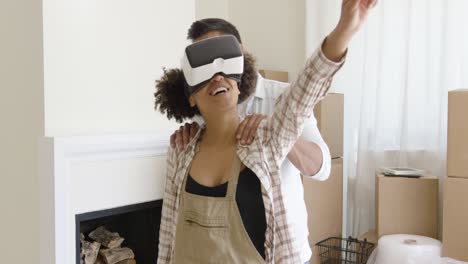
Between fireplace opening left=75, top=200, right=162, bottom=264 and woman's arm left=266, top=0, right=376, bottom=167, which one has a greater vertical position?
woman's arm left=266, top=0, right=376, bottom=167

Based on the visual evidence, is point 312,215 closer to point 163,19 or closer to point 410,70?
point 410,70

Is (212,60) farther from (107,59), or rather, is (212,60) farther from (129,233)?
(129,233)

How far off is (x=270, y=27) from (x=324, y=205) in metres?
1.08

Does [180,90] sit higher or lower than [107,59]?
lower

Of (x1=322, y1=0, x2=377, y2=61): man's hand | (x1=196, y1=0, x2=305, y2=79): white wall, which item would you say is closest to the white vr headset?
(x1=322, y1=0, x2=377, y2=61): man's hand

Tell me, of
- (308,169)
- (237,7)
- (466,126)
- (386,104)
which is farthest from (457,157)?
(237,7)

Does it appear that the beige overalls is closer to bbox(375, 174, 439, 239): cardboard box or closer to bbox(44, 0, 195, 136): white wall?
bbox(44, 0, 195, 136): white wall

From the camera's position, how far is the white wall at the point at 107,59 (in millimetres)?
1648

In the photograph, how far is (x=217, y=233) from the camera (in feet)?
2.79

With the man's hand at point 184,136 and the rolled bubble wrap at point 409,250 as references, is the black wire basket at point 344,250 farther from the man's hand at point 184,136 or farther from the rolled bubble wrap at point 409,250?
the man's hand at point 184,136

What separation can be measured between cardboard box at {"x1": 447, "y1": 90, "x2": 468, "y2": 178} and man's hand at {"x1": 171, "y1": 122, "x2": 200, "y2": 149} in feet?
3.78

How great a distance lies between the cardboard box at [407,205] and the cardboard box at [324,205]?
0.81 feet

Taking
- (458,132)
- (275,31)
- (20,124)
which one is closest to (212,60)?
(20,124)

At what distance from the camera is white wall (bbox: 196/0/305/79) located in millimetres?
2623
